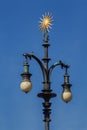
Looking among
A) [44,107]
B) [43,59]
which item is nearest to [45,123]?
[44,107]

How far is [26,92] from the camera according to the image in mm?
28641

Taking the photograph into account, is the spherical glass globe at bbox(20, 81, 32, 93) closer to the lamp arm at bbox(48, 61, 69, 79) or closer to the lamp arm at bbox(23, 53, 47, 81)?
the lamp arm at bbox(23, 53, 47, 81)

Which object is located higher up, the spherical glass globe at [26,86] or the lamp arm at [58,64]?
the lamp arm at [58,64]

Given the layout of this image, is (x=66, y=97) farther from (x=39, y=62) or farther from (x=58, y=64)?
(x=39, y=62)

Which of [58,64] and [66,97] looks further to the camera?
[58,64]

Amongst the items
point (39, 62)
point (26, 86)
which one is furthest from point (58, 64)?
point (26, 86)

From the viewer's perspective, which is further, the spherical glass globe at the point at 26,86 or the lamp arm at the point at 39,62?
the lamp arm at the point at 39,62

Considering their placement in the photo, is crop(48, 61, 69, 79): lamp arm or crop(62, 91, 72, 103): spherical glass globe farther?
crop(62, 91, 72, 103): spherical glass globe

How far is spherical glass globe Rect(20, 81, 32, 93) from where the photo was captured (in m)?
28.5

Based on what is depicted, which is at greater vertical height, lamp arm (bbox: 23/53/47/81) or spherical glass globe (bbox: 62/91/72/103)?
lamp arm (bbox: 23/53/47/81)

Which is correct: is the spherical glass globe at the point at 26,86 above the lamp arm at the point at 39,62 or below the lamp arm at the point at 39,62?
below

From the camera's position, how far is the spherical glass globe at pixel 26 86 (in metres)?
28.5

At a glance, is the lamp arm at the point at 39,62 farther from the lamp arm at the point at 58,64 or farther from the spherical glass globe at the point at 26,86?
the spherical glass globe at the point at 26,86

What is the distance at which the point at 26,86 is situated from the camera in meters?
28.6
